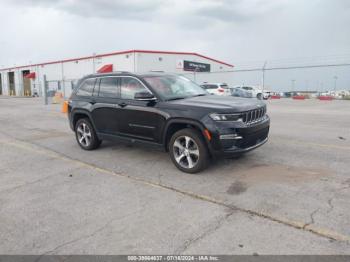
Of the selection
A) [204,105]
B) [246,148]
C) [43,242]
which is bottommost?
[43,242]

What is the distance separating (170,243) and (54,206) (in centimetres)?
189

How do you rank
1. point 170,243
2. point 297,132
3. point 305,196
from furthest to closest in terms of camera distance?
point 297,132, point 305,196, point 170,243

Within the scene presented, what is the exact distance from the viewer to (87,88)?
6887 millimetres

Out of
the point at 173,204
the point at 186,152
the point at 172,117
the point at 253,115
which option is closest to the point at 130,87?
the point at 172,117

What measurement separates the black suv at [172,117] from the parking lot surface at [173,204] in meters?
0.49

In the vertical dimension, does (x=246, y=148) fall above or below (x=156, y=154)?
above

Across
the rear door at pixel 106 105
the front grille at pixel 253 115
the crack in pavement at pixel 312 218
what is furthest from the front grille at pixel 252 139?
the rear door at pixel 106 105

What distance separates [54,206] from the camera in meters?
3.99

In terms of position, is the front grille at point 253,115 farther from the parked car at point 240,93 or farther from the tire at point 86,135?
the parked car at point 240,93

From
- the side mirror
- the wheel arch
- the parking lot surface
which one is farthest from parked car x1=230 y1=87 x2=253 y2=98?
the side mirror

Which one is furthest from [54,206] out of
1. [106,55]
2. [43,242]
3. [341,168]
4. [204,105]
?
[106,55]

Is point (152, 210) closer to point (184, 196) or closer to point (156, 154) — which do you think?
point (184, 196)

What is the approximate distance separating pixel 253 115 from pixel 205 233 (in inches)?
100

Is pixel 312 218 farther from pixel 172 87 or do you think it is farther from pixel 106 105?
pixel 106 105
